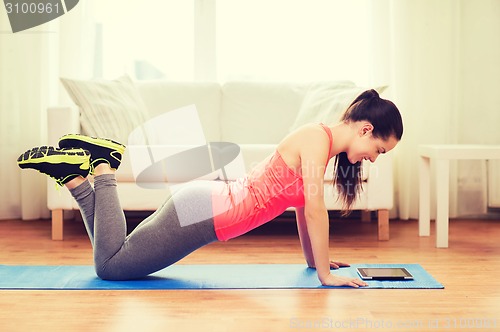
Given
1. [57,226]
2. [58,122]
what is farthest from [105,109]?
[57,226]

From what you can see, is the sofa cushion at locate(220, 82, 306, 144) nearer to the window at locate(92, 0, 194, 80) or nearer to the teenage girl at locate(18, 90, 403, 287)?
the window at locate(92, 0, 194, 80)

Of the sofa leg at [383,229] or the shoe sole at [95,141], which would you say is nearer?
the shoe sole at [95,141]

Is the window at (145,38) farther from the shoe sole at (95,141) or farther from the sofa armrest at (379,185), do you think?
the shoe sole at (95,141)

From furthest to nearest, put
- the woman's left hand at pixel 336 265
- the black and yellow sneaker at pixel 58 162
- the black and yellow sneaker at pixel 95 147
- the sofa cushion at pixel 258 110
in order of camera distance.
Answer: the sofa cushion at pixel 258 110 < the woman's left hand at pixel 336 265 < the black and yellow sneaker at pixel 95 147 < the black and yellow sneaker at pixel 58 162

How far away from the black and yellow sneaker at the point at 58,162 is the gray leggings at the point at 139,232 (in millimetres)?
79

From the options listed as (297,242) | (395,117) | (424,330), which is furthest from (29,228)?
(424,330)

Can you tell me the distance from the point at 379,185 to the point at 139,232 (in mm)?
1458

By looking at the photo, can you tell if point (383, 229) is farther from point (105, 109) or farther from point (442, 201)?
point (105, 109)

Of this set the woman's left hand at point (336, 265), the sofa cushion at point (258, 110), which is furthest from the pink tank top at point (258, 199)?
the sofa cushion at point (258, 110)

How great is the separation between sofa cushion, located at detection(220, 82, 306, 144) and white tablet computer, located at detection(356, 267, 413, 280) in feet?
5.25

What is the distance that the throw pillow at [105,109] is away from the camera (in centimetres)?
337

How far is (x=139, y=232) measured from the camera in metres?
2.13

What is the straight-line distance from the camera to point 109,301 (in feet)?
6.46

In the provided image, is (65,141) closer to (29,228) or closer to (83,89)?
(83,89)
